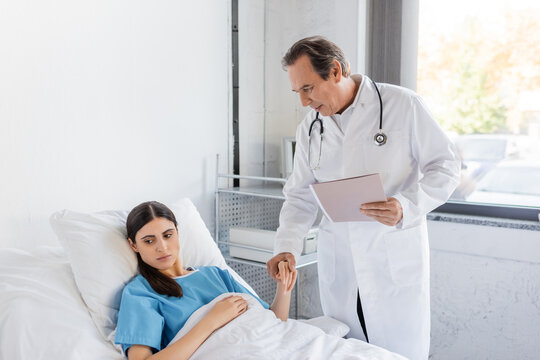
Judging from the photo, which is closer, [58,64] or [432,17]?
[58,64]

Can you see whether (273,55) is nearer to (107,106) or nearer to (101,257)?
(107,106)

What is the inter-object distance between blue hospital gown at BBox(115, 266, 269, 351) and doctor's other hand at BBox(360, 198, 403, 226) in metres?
0.52

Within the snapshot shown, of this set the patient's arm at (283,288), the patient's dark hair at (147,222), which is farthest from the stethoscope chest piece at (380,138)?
the patient's dark hair at (147,222)

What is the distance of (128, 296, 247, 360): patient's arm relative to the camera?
1381 millimetres

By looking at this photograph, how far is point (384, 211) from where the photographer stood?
1434 mm

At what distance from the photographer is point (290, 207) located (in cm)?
177

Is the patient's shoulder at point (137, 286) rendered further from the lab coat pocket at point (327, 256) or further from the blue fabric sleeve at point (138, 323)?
the lab coat pocket at point (327, 256)

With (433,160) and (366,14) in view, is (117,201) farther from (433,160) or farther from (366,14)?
(366,14)

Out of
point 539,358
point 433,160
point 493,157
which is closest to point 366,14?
point 493,157

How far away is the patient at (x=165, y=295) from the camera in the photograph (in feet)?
4.64

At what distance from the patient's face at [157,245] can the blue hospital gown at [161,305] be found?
0.19 ft

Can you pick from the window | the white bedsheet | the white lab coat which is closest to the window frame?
the window

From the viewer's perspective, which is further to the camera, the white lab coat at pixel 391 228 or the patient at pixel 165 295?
the white lab coat at pixel 391 228

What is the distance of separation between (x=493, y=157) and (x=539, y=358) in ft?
2.80
